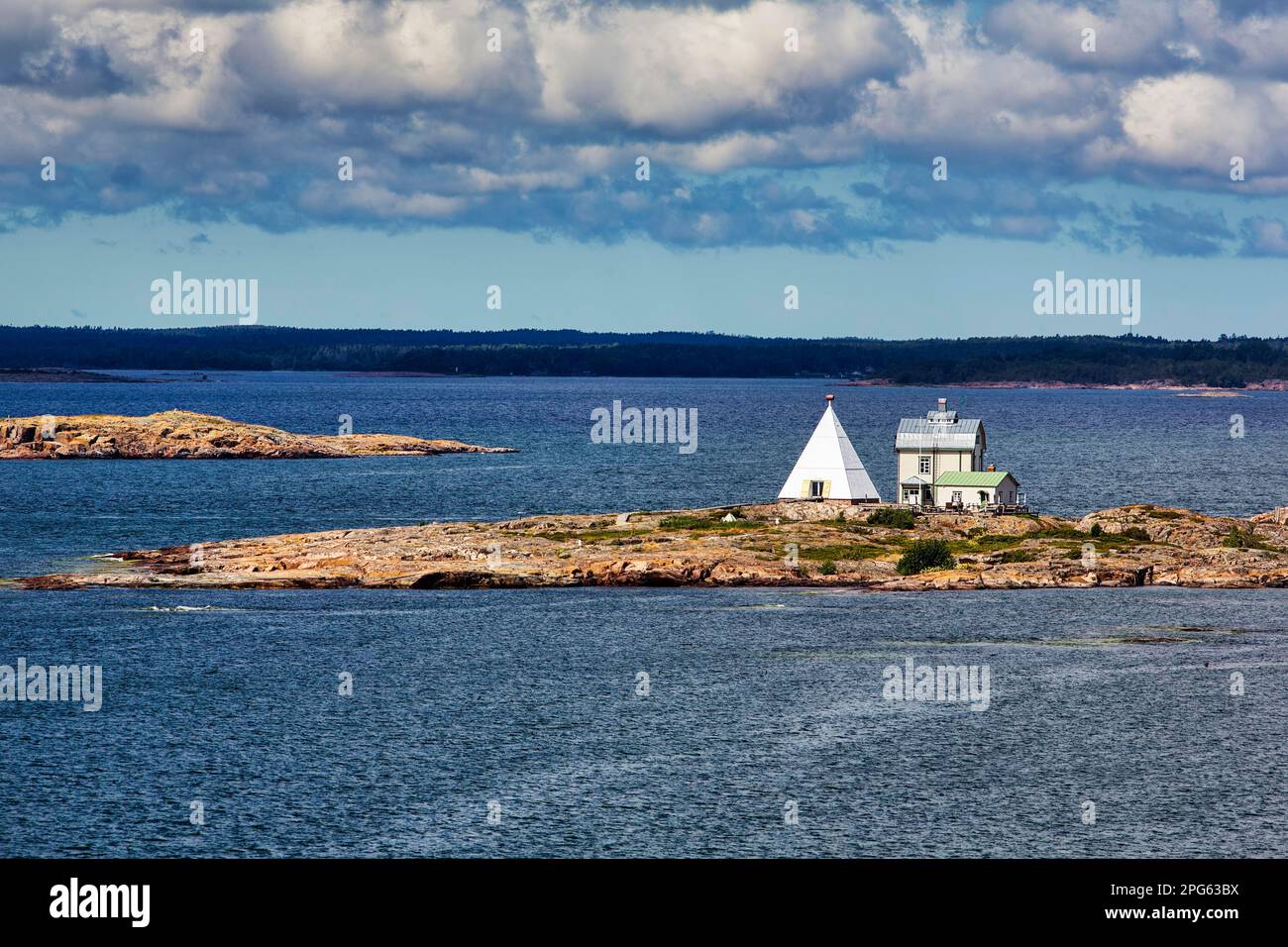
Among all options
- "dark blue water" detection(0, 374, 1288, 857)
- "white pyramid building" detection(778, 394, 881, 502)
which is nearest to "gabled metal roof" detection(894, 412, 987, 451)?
"white pyramid building" detection(778, 394, 881, 502)

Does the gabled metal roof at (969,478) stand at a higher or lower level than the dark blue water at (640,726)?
higher

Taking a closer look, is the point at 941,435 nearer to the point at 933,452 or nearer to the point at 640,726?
the point at 933,452

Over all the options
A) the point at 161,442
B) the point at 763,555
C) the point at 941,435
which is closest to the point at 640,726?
the point at 763,555

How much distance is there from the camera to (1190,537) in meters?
86.3

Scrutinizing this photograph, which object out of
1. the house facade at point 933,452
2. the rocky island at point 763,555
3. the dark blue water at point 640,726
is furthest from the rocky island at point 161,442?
the house facade at point 933,452

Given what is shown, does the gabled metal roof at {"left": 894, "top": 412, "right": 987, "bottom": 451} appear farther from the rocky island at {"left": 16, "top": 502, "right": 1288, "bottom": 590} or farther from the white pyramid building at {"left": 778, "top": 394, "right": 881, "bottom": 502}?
the rocky island at {"left": 16, "top": 502, "right": 1288, "bottom": 590}

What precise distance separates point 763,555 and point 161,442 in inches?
4065

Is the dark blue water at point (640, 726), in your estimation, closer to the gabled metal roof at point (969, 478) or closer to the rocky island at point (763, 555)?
the rocky island at point (763, 555)

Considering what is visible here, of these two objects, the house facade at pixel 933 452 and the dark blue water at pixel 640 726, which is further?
the house facade at pixel 933 452

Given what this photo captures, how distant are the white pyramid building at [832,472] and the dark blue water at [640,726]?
1340cm

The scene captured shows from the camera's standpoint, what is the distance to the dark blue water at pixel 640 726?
42031 mm
